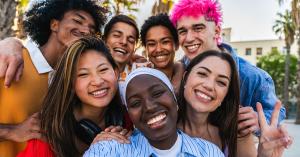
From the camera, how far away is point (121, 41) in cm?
420

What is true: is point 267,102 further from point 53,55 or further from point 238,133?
point 53,55

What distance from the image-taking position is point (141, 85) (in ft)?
8.00

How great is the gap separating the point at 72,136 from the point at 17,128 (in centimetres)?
38

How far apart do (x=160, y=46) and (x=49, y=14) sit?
1223 mm

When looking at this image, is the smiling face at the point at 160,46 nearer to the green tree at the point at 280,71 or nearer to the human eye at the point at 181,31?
the human eye at the point at 181,31

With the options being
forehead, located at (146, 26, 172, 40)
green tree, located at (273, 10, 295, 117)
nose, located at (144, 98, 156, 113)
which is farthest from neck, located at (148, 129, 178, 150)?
green tree, located at (273, 10, 295, 117)

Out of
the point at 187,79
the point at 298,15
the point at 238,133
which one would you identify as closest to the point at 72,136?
the point at 187,79

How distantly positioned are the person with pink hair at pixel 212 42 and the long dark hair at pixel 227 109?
0.66m

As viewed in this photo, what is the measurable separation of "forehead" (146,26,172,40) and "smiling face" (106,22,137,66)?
174 millimetres

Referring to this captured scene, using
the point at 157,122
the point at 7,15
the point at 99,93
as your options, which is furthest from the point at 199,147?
the point at 7,15

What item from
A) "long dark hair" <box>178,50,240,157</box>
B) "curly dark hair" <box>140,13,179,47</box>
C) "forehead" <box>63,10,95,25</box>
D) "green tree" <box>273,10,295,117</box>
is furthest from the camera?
"green tree" <box>273,10,295,117</box>

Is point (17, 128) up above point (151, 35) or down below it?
below

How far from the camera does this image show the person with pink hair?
374 centimetres

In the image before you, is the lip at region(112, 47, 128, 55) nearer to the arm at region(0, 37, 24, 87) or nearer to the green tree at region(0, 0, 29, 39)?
the arm at region(0, 37, 24, 87)
